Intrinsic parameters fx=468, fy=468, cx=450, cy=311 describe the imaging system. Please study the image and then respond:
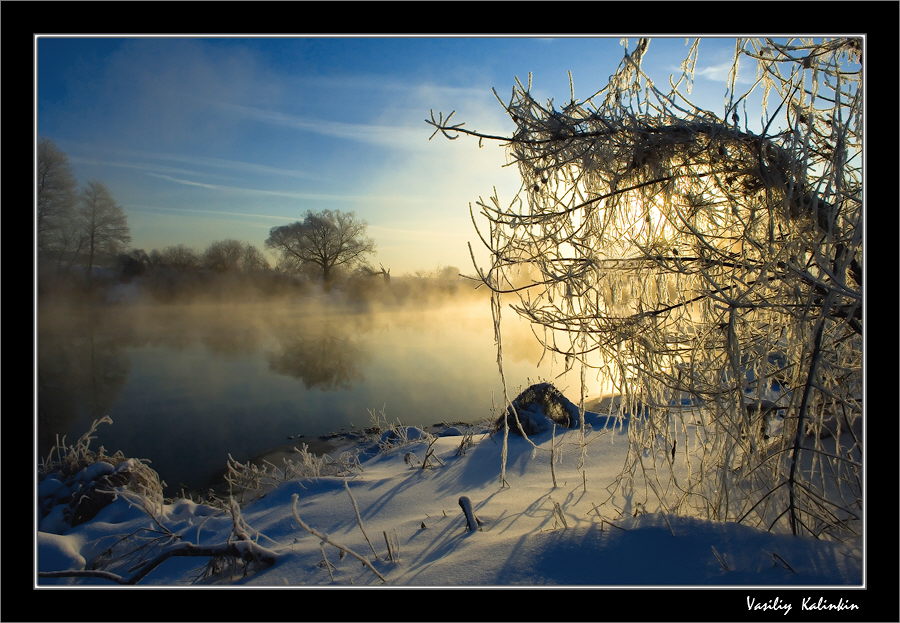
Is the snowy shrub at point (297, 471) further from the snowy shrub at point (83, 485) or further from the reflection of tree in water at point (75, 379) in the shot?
the reflection of tree in water at point (75, 379)

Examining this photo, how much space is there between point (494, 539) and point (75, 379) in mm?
16906

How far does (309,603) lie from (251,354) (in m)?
20.6

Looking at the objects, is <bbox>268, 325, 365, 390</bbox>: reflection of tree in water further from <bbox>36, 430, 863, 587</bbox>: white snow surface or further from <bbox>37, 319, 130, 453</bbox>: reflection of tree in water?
<bbox>36, 430, 863, 587</bbox>: white snow surface

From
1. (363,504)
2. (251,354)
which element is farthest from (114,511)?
(251,354)

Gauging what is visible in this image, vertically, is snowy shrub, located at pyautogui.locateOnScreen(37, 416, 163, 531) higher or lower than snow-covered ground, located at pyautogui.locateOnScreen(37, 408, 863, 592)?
lower

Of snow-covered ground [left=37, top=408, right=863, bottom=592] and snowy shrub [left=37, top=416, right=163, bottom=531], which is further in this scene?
snowy shrub [left=37, top=416, right=163, bottom=531]

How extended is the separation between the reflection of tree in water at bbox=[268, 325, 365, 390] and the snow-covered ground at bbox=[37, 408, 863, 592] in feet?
33.8

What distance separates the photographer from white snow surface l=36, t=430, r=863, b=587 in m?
1.61

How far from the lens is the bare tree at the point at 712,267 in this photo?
1.87 metres

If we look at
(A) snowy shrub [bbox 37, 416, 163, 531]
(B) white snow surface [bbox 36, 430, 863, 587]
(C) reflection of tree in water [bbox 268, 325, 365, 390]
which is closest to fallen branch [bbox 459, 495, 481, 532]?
(B) white snow surface [bbox 36, 430, 863, 587]

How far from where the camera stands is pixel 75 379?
14289 mm

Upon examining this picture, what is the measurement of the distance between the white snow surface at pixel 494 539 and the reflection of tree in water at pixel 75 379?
7.28 metres

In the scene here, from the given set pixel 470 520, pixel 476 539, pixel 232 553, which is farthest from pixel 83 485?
pixel 476 539
